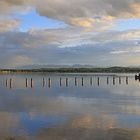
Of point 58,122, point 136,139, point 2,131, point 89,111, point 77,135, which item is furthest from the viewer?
point 89,111

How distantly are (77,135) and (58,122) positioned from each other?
5001 mm

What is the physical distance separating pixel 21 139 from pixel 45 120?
6.66 m

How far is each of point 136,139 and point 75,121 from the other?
6857 mm

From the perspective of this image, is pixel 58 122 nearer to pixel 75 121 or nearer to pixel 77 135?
pixel 75 121

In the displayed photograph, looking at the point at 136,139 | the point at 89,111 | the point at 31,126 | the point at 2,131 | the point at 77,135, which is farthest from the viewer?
the point at 89,111

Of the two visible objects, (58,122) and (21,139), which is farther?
(58,122)

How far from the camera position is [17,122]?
22391 mm

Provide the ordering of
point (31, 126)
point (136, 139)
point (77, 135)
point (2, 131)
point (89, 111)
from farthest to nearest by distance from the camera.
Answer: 1. point (89, 111)
2. point (31, 126)
3. point (2, 131)
4. point (77, 135)
5. point (136, 139)

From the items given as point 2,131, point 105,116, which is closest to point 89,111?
point 105,116

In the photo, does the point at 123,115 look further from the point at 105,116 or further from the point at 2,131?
the point at 2,131

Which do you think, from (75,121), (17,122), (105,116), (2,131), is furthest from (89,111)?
(2,131)

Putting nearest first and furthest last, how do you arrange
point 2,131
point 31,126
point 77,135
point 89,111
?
point 77,135 → point 2,131 → point 31,126 → point 89,111

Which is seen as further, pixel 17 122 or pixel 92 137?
pixel 17 122

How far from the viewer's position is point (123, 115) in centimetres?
2514
